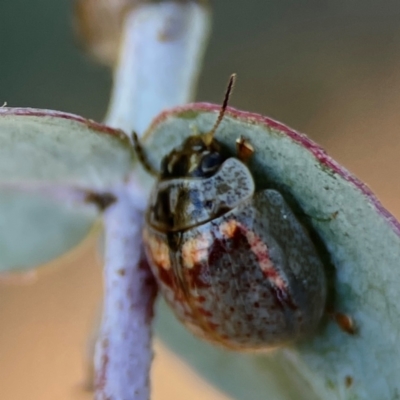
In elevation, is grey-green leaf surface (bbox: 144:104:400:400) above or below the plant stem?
above

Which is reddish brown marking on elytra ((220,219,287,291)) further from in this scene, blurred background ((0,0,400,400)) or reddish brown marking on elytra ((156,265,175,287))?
blurred background ((0,0,400,400))

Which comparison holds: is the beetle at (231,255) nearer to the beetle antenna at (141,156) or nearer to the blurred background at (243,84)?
the beetle antenna at (141,156)

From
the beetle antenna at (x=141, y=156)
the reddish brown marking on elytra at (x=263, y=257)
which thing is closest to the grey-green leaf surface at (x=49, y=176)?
the beetle antenna at (x=141, y=156)

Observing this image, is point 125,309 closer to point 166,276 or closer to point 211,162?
point 166,276

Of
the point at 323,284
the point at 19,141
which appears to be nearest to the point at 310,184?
the point at 323,284

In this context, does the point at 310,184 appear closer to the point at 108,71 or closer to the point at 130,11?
the point at 130,11

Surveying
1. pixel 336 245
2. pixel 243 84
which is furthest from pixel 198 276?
pixel 243 84

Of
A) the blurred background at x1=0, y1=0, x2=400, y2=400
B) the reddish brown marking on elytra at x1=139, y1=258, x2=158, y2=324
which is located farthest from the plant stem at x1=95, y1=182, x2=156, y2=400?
the blurred background at x1=0, y1=0, x2=400, y2=400
